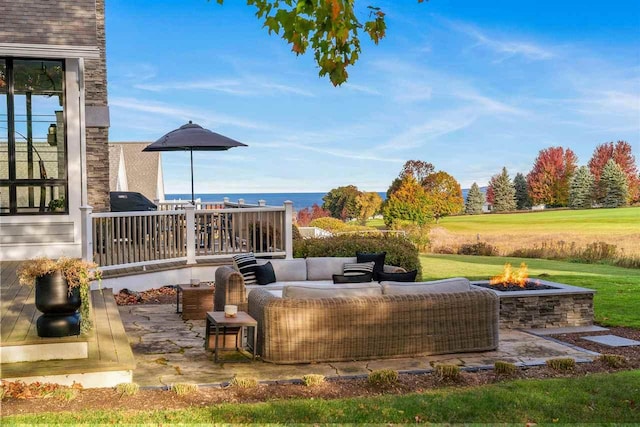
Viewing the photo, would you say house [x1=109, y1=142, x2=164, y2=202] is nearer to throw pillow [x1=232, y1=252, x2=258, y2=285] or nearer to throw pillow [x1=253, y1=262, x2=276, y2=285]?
A: throw pillow [x1=232, y1=252, x2=258, y2=285]

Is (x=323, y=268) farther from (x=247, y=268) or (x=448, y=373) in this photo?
(x=448, y=373)

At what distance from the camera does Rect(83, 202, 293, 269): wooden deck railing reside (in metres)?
11.5

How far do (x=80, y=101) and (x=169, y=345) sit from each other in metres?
5.22

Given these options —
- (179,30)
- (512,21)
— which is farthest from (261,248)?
(179,30)

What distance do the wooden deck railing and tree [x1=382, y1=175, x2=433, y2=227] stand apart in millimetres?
26283

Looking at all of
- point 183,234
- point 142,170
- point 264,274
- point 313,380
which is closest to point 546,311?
point 264,274

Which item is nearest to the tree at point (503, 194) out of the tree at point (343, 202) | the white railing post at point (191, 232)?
the tree at point (343, 202)

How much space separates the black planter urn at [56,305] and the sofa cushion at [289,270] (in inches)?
167

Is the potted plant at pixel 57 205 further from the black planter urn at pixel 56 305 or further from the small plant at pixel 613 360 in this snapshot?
the small plant at pixel 613 360

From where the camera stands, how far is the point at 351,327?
23.4ft

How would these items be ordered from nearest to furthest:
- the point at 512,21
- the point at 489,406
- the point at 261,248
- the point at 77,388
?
1. the point at 489,406
2. the point at 77,388
3. the point at 261,248
4. the point at 512,21

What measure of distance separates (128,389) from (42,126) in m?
6.65

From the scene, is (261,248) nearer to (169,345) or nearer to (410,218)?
(169,345)

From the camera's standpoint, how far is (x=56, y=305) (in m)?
6.20
